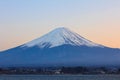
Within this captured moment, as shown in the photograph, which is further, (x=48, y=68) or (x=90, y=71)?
(x=48, y=68)

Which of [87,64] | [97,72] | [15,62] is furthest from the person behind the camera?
[15,62]

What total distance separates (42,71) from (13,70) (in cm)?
386

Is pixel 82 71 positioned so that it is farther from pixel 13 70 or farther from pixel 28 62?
pixel 28 62

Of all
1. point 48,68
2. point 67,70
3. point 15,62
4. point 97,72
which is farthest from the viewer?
point 15,62

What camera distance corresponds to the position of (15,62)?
9212 centimetres

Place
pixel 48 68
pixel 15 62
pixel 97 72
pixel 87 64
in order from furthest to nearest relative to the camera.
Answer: pixel 15 62 < pixel 87 64 < pixel 48 68 < pixel 97 72

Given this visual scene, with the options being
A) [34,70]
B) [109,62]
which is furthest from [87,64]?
[34,70]

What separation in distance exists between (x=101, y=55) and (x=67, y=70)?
2130cm

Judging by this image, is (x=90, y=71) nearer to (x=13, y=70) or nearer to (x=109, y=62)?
(x=13, y=70)

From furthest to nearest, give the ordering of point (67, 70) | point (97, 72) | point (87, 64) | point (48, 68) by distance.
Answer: point (87, 64) < point (48, 68) < point (67, 70) < point (97, 72)

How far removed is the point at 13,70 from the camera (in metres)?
75.6

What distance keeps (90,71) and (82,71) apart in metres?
1.25

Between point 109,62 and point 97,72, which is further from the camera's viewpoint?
point 109,62

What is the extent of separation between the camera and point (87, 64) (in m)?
85.1
